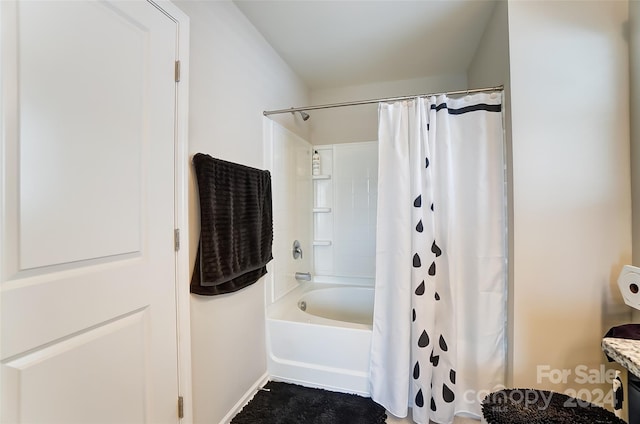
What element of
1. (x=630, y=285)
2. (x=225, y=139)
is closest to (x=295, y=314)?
(x=225, y=139)

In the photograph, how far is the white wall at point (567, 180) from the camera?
1.41 m

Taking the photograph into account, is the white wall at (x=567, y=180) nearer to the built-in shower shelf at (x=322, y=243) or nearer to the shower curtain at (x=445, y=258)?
the shower curtain at (x=445, y=258)

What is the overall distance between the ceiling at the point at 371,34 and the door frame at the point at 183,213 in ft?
2.26

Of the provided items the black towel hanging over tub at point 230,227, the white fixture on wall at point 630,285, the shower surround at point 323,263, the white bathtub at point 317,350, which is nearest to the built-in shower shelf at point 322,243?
the shower surround at point 323,263

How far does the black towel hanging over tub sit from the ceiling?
1.06m

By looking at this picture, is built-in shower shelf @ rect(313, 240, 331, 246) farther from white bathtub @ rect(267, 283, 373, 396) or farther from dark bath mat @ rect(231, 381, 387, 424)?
dark bath mat @ rect(231, 381, 387, 424)

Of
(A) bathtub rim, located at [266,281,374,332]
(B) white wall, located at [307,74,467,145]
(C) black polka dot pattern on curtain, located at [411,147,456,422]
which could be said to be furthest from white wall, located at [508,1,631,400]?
(B) white wall, located at [307,74,467,145]

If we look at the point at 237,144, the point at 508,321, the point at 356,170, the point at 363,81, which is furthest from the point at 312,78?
the point at 508,321

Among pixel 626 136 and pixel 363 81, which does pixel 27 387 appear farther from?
pixel 363 81

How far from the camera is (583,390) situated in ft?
4.82

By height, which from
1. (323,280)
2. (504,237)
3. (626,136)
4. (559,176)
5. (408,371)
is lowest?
(408,371)

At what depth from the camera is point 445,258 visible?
170cm

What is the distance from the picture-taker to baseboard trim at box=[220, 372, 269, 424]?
162 cm

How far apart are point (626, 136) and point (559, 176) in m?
0.36
